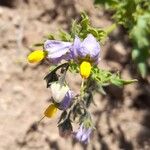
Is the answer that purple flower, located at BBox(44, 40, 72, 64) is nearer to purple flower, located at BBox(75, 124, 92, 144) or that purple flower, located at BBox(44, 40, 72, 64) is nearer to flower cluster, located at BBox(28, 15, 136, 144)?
flower cluster, located at BBox(28, 15, 136, 144)

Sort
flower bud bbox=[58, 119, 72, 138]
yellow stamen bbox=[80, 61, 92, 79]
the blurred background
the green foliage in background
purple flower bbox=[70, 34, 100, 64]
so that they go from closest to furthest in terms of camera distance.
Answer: yellow stamen bbox=[80, 61, 92, 79] < purple flower bbox=[70, 34, 100, 64] < flower bud bbox=[58, 119, 72, 138] < the green foliage in background < the blurred background

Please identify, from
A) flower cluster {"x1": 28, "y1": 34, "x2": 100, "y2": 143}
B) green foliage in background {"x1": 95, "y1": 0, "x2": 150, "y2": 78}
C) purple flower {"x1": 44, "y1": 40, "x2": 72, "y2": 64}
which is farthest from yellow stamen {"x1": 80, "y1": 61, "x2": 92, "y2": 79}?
green foliage in background {"x1": 95, "y1": 0, "x2": 150, "y2": 78}

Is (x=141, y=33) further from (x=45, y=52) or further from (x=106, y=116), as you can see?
(x=45, y=52)

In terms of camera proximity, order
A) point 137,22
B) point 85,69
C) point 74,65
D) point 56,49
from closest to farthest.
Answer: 1. point 85,69
2. point 56,49
3. point 74,65
4. point 137,22

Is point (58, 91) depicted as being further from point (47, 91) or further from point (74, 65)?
point (47, 91)

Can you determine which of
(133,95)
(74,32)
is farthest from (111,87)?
(74,32)

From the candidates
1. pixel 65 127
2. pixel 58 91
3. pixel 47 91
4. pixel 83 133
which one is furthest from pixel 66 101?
pixel 47 91

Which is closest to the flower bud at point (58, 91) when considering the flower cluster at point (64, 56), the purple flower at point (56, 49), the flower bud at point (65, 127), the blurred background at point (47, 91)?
the flower cluster at point (64, 56)
